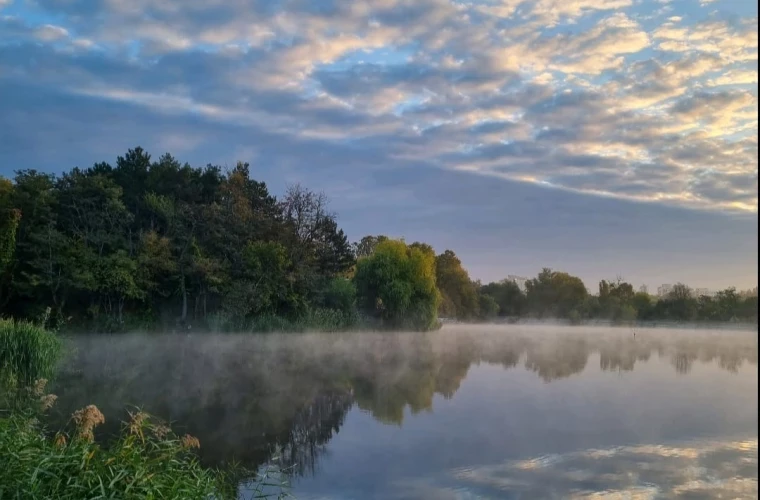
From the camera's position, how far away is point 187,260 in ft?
93.1

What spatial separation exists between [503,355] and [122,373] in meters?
15.5

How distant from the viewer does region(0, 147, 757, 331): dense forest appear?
83.7ft

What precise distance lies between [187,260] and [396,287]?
41.1 feet

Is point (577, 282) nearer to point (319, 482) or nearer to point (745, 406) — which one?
point (745, 406)

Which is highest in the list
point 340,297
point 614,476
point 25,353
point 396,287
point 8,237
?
point 8,237

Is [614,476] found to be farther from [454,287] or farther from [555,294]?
[454,287]

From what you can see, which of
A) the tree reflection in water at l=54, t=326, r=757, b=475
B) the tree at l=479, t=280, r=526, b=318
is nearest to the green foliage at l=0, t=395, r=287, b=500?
the tree reflection in water at l=54, t=326, r=757, b=475

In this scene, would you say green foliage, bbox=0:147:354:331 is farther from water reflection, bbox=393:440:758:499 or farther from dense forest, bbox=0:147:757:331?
water reflection, bbox=393:440:758:499

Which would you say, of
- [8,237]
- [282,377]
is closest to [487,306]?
[8,237]

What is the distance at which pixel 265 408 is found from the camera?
1255 centimetres

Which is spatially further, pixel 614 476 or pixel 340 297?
pixel 340 297

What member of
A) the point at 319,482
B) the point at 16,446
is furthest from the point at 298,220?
the point at 16,446

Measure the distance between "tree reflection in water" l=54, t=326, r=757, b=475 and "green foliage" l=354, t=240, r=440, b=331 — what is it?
5516 millimetres

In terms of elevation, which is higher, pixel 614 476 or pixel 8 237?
pixel 8 237
